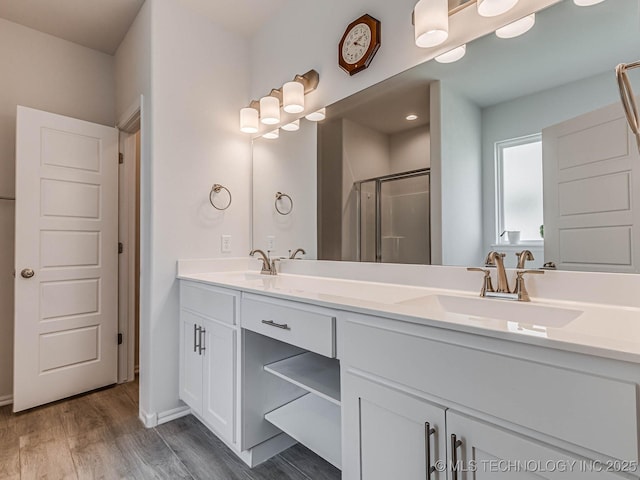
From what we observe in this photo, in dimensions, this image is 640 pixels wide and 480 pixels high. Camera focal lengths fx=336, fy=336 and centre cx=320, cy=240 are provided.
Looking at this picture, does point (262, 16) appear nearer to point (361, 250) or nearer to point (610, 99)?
point (361, 250)

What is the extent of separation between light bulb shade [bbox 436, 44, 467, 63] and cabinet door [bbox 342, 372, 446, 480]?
130cm

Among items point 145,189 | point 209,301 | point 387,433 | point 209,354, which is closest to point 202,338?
point 209,354

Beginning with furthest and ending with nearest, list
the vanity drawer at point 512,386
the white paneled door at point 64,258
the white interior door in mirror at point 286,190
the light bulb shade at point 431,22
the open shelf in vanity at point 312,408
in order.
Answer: the white paneled door at point 64,258 → the white interior door in mirror at point 286,190 → the open shelf in vanity at point 312,408 → the light bulb shade at point 431,22 → the vanity drawer at point 512,386

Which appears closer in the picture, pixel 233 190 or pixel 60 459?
pixel 60 459

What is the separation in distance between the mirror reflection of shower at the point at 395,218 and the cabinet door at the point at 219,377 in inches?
31.7

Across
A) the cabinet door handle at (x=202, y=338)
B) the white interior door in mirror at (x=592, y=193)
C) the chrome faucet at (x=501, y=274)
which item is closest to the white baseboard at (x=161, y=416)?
the cabinet door handle at (x=202, y=338)

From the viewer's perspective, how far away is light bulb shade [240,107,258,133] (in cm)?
229

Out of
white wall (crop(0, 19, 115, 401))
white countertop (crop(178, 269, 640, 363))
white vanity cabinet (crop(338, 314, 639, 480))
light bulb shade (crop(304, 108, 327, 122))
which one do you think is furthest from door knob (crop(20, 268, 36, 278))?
white vanity cabinet (crop(338, 314, 639, 480))

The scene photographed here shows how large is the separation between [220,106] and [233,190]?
1.91ft

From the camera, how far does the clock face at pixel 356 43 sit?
1.66m

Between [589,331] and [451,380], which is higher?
[589,331]

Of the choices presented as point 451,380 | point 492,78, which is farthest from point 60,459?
point 492,78

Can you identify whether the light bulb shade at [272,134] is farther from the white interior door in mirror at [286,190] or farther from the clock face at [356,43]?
the clock face at [356,43]

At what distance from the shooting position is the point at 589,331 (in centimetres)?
88
